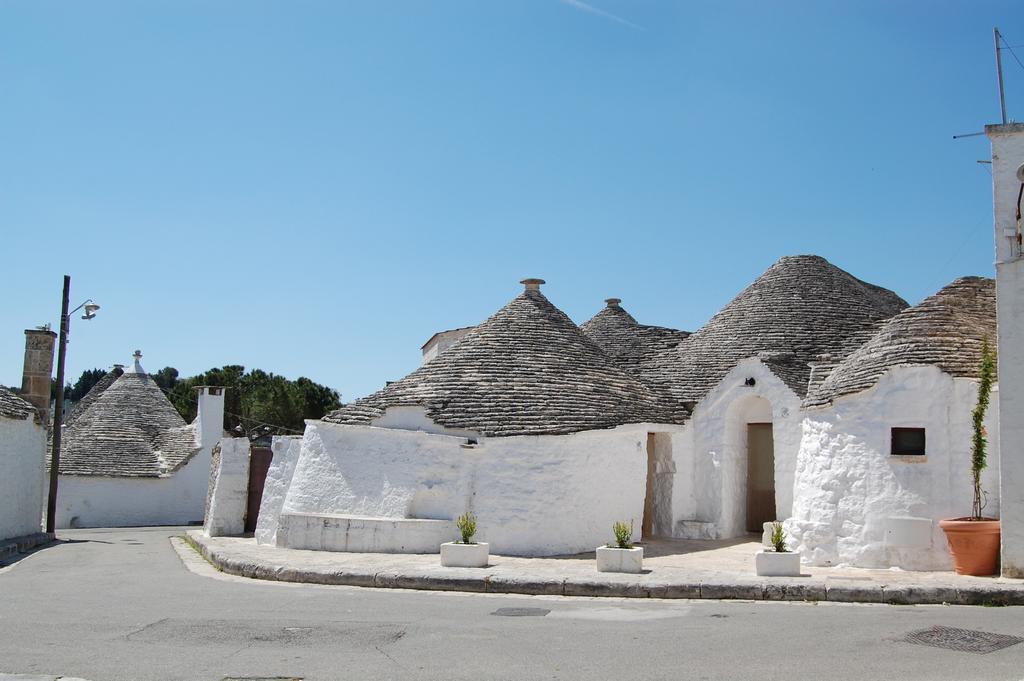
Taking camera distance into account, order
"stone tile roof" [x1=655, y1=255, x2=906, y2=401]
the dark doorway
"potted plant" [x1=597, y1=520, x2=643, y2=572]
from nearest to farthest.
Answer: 1. "potted plant" [x1=597, y1=520, x2=643, y2=572]
2. "stone tile roof" [x1=655, y1=255, x2=906, y2=401]
3. the dark doorway

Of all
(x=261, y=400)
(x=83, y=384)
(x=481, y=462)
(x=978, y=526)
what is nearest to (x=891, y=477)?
(x=978, y=526)

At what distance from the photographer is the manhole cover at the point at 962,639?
7.57 m

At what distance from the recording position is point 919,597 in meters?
10.1

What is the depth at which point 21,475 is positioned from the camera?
20.5m

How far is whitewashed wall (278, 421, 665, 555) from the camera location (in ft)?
47.8

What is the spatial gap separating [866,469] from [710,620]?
487cm

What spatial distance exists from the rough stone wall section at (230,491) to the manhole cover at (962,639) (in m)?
15.5

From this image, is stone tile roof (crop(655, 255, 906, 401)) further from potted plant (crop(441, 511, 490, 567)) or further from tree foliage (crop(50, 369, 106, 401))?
tree foliage (crop(50, 369, 106, 401))

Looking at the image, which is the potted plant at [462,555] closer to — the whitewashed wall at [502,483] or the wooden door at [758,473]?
the whitewashed wall at [502,483]

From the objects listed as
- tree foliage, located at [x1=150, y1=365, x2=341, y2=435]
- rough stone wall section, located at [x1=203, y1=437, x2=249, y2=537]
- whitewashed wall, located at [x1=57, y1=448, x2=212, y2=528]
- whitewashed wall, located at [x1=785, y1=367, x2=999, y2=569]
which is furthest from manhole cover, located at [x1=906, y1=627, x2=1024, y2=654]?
tree foliage, located at [x1=150, y1=365, x2=341, y2=435]

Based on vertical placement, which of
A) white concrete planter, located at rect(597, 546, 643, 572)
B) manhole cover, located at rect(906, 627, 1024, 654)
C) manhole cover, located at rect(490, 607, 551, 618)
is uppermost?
white concrete planter, located at rect(597, 546, 643, 572)

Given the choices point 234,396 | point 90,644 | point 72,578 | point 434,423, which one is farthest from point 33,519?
point 234,396

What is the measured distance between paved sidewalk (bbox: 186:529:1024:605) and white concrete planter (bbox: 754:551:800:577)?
0.62 feet

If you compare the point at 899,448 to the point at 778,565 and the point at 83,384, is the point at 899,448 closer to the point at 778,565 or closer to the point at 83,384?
the point at 778,565
